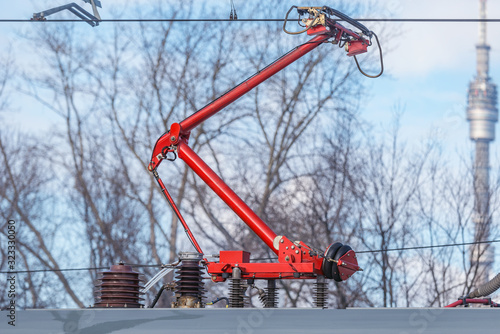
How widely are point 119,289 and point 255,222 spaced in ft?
5.13

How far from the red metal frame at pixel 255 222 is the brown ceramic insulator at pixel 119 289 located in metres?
0.68

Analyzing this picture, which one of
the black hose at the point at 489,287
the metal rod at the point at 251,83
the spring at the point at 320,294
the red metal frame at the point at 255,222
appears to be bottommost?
the spring at the point at 320,294

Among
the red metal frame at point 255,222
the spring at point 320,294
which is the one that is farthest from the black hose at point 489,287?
the spring at point 320,294

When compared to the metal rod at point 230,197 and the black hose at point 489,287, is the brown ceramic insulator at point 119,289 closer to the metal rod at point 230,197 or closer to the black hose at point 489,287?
the metal rod at point 230,197

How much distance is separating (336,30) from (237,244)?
1571 centimetres

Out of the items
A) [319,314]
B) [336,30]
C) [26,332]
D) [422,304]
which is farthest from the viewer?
[422,304]

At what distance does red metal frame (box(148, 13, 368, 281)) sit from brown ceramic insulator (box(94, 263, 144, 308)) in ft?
2.24

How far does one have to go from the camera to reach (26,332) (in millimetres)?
6078

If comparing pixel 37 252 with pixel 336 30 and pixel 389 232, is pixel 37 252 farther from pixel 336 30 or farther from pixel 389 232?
pixel 336 30

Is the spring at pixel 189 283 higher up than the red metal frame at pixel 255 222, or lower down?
lower down

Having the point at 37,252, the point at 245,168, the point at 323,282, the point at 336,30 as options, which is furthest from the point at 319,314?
the point at 37,252

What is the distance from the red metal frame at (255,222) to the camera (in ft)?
24.2

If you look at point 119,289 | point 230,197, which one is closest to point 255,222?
point 230,197

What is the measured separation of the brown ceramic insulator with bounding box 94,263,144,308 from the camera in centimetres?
714
